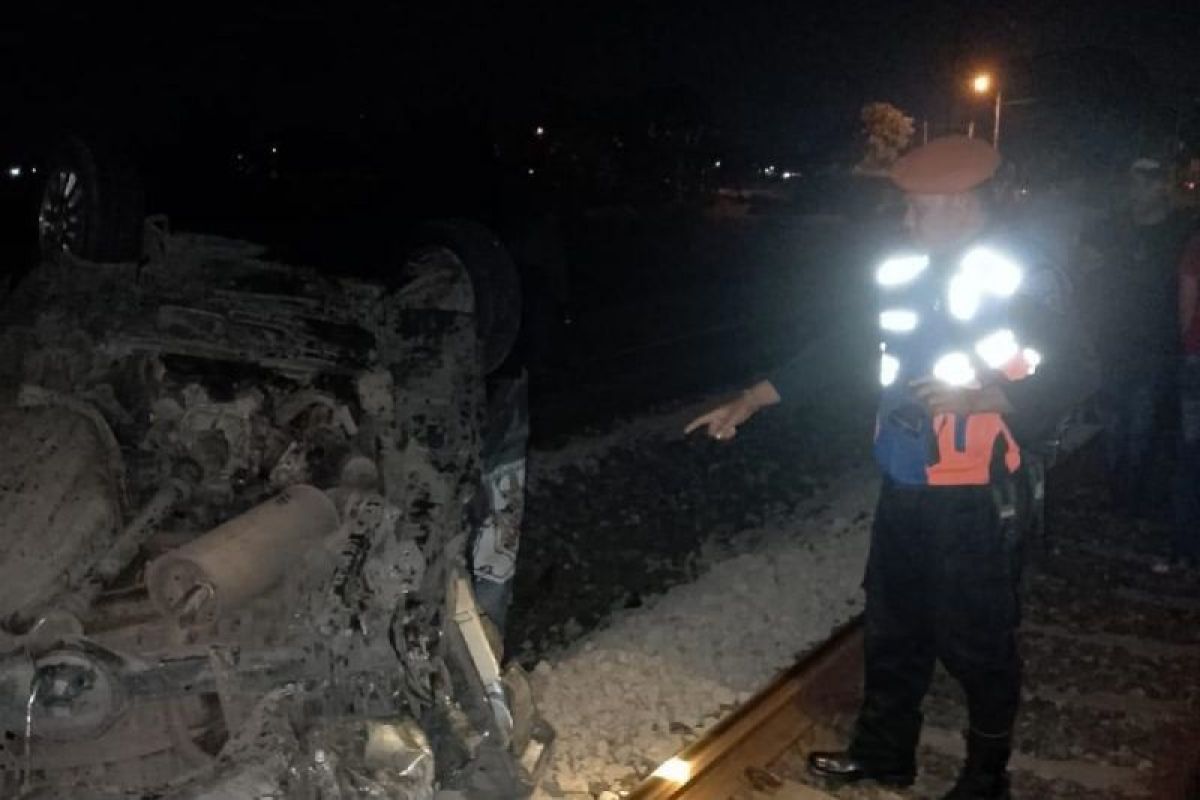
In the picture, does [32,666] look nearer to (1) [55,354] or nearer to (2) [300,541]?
(2) [300,541]

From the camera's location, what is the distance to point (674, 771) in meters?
4.05

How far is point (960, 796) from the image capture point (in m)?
4.06

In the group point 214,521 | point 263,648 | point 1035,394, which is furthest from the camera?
point 1035,394

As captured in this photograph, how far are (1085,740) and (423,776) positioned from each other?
2.72 m

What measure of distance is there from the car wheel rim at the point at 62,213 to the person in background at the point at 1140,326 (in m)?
5.44

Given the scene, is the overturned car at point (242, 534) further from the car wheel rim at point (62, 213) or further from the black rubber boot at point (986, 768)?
the black rubber boot at point (986, 768)

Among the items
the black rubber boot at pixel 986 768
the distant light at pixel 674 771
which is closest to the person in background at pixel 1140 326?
the black rubber boot at pixel 986 768

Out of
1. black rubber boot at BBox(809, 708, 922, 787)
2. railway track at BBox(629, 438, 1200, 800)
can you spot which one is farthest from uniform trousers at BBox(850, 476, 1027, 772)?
railway track at BBox(629, 438, 1200, 800)

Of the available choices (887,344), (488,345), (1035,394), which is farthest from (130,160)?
(1035,394)

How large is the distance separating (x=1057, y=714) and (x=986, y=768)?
0.99m

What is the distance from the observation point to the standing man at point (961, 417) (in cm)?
359

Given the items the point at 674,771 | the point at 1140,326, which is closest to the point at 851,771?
the point at 674,771

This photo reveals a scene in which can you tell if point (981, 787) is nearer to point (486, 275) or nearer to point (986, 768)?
point (986, 768)

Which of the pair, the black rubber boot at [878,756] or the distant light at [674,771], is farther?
the black rubber boot at [878,756]
